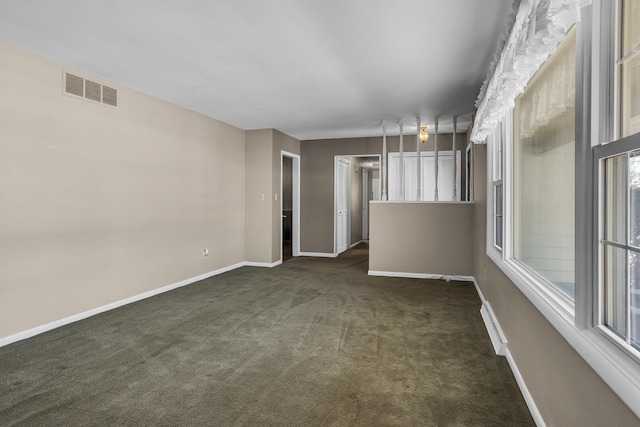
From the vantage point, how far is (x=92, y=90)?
368 centimetres

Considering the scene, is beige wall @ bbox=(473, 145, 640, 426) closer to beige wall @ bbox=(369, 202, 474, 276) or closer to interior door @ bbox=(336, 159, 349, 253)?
beige wall @ bbox=(369, 202, 474, 276)

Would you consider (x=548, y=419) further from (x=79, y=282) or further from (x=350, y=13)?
(x=79, y=282)

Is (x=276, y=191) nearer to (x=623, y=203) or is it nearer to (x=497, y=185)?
(x=497, y=185)

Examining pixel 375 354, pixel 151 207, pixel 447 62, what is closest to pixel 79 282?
pixel 151 207

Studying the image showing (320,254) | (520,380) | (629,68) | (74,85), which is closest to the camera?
(629,68)

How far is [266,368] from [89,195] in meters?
2.57

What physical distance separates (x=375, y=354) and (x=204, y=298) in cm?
241

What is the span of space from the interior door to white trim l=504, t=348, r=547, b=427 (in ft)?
17.4

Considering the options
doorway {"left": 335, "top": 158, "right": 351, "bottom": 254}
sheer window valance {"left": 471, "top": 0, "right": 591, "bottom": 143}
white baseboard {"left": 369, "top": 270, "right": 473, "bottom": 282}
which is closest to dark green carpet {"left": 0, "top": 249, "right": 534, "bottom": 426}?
white baseboard {"left": 369, "top": 270, "right": 473, "bottom": 282}

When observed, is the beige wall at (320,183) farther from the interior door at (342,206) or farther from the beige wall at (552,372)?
the beige wall at (552,372)

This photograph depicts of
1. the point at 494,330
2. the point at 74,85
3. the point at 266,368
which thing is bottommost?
the point at 266,368

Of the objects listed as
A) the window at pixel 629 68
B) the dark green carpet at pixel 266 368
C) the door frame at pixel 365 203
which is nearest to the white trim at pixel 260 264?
the dark green carpet at pixel 266 368

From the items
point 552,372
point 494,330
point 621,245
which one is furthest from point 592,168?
point 494,330

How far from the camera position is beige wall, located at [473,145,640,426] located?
1193 mm
